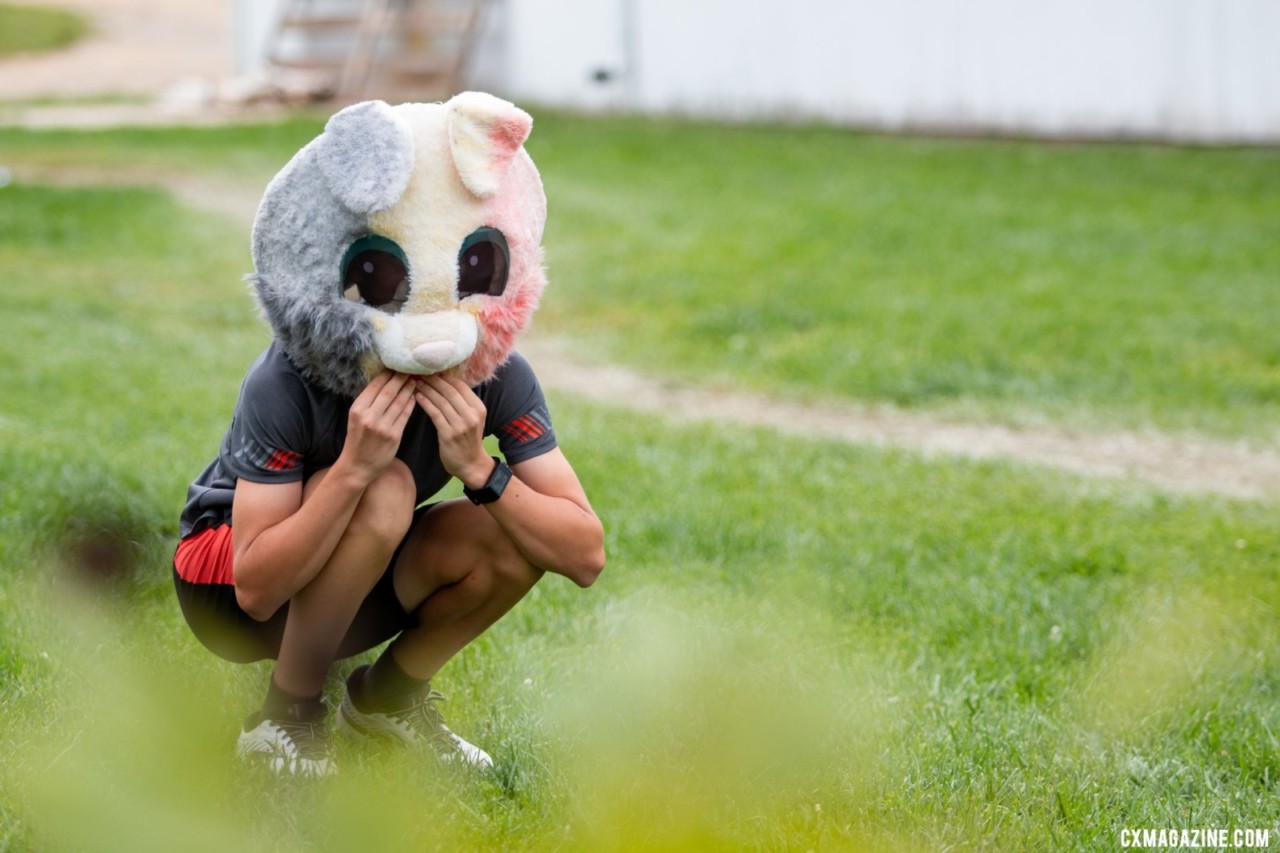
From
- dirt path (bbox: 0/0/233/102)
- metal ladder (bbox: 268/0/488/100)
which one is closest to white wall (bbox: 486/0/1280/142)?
metal ladder (bbox: 268/0/488/100)

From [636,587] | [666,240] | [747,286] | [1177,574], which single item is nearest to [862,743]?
[636,587]

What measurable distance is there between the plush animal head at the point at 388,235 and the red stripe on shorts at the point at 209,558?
1.36 ft

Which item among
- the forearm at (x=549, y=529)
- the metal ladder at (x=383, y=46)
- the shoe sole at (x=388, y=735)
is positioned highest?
the forearm at (x=549, y=529)

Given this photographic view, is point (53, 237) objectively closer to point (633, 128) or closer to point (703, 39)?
point (633, 128)

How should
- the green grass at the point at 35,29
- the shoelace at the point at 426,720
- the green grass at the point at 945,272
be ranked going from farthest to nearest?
the green grass at the point at 35,29, the green grass at the point at 945,272, the shoelace at the point at 426,720

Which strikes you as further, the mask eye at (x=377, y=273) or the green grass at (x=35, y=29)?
the green grass at (x=35, y=29)

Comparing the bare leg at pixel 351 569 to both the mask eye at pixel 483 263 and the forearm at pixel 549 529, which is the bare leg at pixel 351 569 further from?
the mask eye at pixel 483 263

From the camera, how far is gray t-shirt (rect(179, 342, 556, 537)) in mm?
2365

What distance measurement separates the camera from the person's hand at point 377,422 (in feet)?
7.54

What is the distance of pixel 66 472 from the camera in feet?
13.9

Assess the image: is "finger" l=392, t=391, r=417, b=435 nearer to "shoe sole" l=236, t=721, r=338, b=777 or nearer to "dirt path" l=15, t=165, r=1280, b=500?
"shoe sole" l=236, t=721, r=338, b=777

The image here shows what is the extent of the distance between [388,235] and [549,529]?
55cm

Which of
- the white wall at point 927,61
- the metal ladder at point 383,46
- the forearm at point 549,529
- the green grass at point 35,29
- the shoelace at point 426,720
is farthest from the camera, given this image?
the green grass at point 35,29

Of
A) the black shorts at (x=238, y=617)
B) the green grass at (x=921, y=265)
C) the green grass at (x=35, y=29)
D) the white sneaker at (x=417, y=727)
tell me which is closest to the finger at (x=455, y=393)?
the black shorts at (x=238, y=617)
